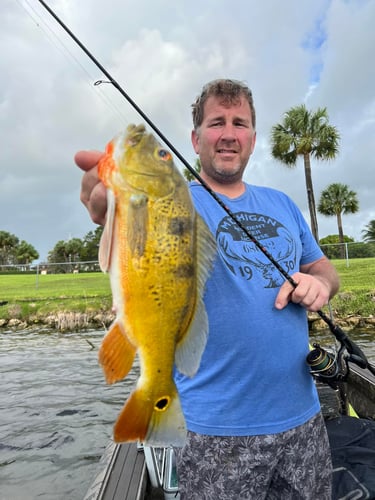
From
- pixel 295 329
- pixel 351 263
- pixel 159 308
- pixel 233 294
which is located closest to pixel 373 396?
pixel 295 329

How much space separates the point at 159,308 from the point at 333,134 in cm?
2465

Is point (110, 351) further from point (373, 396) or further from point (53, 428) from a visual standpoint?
point (53, 428)

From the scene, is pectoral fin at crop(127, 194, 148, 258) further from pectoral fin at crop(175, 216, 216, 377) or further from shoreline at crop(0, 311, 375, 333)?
shoreline at crop(0, 311, 375, 333)

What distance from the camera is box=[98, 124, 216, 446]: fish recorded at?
53.0 inches

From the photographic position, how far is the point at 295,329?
2.16 meters

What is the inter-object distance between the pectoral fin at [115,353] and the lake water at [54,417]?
532 centimetres

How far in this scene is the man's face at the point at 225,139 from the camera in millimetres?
2314

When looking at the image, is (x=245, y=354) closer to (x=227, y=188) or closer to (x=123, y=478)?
(x=227, y=188)

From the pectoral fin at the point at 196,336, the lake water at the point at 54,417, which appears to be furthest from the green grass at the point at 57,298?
the pectoral fin at the point at 196,336

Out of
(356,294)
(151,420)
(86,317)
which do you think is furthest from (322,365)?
(86,317)

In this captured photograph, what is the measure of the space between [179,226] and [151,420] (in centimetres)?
68

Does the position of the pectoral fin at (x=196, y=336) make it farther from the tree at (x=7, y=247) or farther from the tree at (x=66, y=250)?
the tree at (x=7, y=247)

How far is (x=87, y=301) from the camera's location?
20234mm

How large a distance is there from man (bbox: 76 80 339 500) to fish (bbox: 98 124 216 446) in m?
0.57
